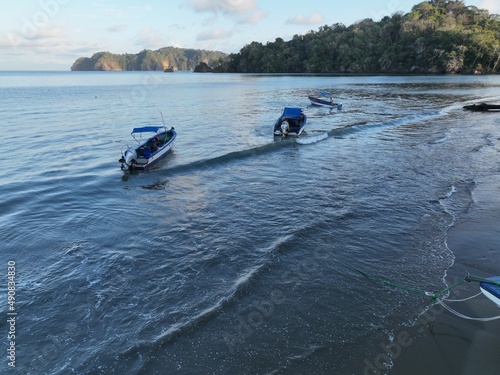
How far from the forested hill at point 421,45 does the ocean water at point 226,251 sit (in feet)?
480

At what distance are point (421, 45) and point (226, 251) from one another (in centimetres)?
17870

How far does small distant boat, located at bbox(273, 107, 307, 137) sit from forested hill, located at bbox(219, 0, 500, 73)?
14336 centimetres

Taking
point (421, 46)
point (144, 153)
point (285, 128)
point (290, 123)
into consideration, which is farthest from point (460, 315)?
point (421, 46)

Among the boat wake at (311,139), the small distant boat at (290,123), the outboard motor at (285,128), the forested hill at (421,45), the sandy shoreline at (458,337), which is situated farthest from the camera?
the forested hill at (421,45)

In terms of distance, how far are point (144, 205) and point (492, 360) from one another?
627 inches

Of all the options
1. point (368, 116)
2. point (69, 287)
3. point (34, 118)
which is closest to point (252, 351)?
point (69, 287)

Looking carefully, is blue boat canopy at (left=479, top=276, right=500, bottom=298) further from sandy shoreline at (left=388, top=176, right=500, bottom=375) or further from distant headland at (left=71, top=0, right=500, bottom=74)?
distant headland at (left=71, top=0, right=500, bottom=74)

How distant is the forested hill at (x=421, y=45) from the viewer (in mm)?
144750

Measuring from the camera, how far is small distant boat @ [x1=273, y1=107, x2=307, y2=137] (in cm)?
3394

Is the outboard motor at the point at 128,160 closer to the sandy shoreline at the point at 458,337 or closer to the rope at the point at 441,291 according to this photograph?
the rope at the point at 441,291

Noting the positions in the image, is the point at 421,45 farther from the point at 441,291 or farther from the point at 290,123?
the point at 441,291

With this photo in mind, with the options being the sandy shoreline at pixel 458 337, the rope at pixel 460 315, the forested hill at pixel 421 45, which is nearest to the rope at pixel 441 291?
the rope at pixel 460 315

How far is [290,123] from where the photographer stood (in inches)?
1439

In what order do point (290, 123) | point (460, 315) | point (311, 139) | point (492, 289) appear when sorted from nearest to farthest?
point (492, 289) < point (460, 315) < point (311, 139) < point (290, 123)
